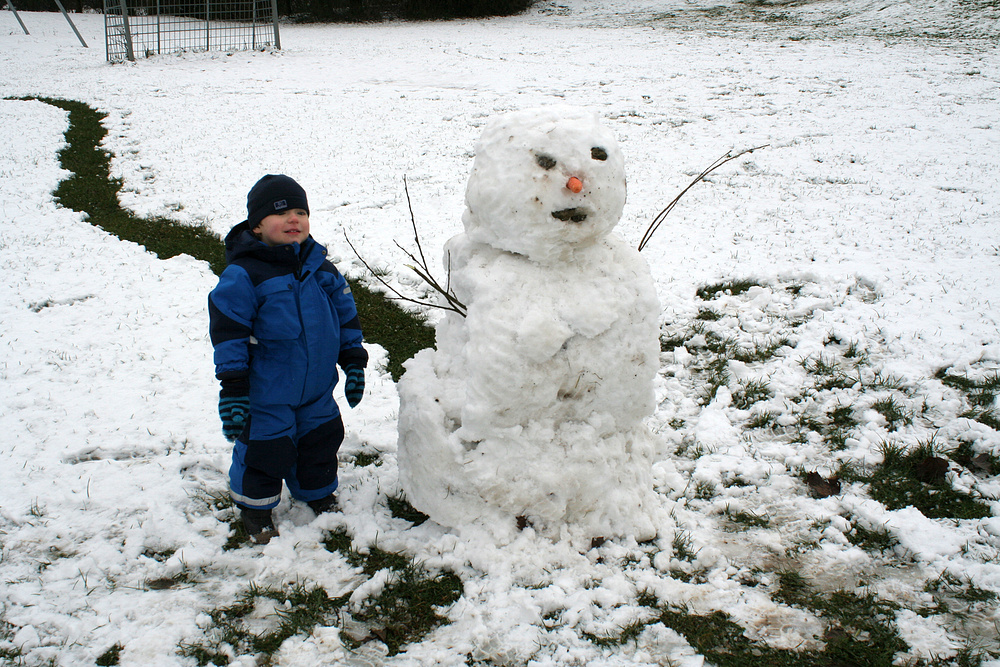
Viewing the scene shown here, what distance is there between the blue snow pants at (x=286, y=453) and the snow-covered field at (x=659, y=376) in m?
0.18

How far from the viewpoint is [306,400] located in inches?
114

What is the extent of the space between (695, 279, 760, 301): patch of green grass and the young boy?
3473mm

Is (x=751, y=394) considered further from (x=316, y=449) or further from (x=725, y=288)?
(x=316, y=449)

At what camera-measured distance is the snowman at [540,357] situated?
2531mm

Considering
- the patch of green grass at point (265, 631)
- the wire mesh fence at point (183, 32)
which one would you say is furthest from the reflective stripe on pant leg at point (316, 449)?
the wire mesh fence at point (183, 32)

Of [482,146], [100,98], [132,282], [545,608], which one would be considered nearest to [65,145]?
[100,98]

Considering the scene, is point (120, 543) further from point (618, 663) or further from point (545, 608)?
point (618, 663)

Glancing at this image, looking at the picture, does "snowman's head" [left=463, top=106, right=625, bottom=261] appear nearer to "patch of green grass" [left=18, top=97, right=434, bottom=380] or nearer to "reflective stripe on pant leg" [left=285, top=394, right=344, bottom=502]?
"reflective stripe on pant leg" [left=285, top=394, right=344, bottom=502]

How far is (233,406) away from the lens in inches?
102

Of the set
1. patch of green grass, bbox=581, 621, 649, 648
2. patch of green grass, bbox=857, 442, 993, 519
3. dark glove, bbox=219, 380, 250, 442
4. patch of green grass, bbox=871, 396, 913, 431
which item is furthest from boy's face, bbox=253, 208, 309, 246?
patch of green grass, bbox=871, 396, 913, 431

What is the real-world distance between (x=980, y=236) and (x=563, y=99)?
8445 millimetres

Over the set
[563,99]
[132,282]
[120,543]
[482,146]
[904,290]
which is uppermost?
[563,99]

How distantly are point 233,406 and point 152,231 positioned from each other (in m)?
5.67

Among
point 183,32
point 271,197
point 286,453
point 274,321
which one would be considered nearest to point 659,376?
point 286,453
